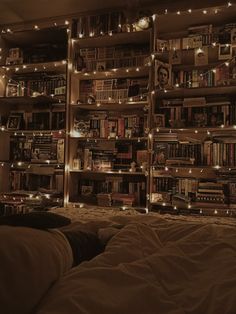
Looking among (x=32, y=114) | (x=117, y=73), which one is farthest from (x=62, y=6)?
(x=32, y=114)

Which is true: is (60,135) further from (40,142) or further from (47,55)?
(47,55)

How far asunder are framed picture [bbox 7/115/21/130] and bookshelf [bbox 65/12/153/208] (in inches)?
27.3

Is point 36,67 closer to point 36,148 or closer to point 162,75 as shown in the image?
point 36,148

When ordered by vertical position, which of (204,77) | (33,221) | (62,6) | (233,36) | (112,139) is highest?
(62,6)

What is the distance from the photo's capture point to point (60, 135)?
3.32 meters

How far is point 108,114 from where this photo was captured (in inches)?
128

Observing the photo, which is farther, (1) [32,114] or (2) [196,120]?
(1) [32,114]

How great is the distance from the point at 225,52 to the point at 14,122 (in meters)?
2.25

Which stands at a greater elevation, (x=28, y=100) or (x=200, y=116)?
(x=28, y=100)

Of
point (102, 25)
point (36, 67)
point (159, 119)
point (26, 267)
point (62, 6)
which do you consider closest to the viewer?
point (26, 267)

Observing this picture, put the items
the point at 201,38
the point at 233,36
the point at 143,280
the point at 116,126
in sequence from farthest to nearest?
the point at 116,126, the point at 201,38, the point at 233,36, the point at 143,280

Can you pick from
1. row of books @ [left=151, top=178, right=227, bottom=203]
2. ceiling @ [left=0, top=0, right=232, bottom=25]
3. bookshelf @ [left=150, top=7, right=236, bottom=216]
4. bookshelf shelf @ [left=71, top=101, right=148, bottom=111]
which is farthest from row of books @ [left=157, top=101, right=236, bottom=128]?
ceiling @ [left=0, top=0, right=232, bottom=25]

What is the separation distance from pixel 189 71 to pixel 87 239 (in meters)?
2.30

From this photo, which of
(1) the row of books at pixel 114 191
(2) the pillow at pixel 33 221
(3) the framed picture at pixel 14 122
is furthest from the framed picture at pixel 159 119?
(2) the pillow at pixel 33 221
